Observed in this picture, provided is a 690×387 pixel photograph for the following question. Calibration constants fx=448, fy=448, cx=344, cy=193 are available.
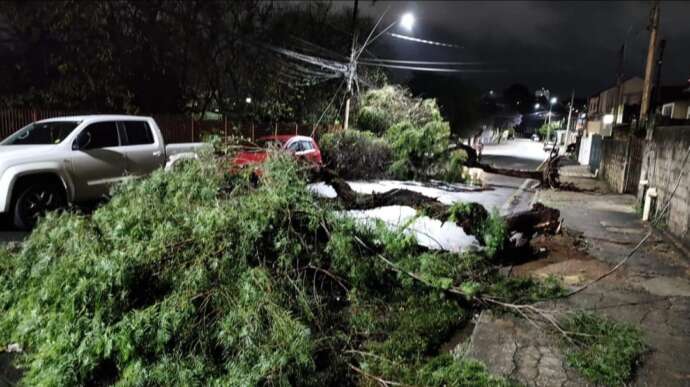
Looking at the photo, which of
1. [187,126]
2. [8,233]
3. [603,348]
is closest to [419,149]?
[187,126]

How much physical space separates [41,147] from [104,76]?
31.3 feet

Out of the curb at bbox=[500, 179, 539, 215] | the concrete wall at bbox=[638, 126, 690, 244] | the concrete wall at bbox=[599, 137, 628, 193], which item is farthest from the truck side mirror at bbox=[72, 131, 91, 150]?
the concrete wall at bbox=[599, 137, 628, 193]

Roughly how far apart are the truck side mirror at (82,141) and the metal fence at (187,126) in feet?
7.53

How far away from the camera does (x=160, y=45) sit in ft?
58.2

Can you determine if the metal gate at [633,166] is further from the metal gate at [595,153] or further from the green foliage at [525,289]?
the metal gate at [595,153]

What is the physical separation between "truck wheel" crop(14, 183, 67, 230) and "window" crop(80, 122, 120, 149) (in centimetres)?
101

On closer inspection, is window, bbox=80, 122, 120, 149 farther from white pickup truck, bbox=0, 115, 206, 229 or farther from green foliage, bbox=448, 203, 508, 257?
green foliage, bbox=448, 203, 508, 257

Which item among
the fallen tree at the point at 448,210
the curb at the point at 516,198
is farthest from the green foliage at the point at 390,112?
the fallen tree at the point at 448,210

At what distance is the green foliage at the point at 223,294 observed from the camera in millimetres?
3457

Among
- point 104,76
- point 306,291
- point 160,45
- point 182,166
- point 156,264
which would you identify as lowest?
point 306,291

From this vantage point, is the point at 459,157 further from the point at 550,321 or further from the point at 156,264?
the point at 156,264

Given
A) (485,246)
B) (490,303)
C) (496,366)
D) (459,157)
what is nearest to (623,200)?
(459,157)

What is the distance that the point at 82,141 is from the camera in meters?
8.23

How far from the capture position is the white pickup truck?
7320 mm
